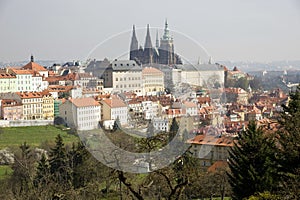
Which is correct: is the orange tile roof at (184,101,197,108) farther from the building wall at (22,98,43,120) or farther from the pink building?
the building wall at (22,98,43,120)

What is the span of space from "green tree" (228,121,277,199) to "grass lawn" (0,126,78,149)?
801cm

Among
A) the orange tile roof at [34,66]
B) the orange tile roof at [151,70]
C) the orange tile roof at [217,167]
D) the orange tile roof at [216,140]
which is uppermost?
the orange tile roof at [34,66]

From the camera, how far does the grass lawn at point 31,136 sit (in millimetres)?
14052

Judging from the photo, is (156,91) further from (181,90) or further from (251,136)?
(251,136)

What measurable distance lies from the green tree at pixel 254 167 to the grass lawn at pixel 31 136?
801 cm

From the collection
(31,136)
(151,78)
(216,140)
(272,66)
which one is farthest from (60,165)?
(272,66)

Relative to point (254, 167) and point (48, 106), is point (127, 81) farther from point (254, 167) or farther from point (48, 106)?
point (48, 106)

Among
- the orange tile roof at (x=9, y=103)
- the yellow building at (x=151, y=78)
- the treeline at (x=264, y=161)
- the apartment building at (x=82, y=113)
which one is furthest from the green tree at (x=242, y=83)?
the treeline at (x=264, y=161)

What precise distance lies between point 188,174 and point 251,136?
246cm

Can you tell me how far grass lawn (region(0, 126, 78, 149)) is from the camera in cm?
1405

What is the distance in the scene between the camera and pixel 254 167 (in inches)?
232

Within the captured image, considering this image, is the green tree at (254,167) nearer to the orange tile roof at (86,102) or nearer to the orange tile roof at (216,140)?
the orange tile roof at (216,140)

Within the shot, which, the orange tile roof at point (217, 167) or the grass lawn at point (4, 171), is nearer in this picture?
the orange tile roof at point (217, 167)

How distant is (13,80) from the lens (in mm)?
20547
